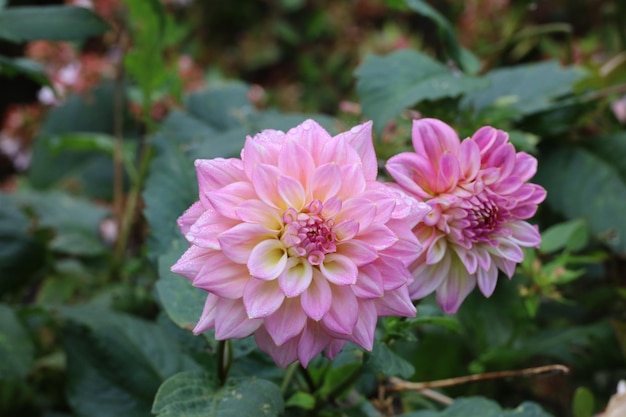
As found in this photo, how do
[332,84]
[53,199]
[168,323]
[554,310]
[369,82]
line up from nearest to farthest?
[168,323], [369,82], [554,310], [53,199], [332,84]

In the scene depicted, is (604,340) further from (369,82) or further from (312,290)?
(312,290)

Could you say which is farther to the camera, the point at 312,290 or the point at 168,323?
the point at 168,323

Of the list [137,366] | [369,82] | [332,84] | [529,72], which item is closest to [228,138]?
[369,82]

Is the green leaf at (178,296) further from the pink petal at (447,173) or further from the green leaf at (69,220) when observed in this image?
the green leaf at (69,220)

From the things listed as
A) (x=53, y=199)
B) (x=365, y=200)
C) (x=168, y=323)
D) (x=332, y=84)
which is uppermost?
(x=365, y=200)

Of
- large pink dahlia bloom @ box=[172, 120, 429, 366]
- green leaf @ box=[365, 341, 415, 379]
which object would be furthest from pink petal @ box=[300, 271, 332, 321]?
green leaf @ box=[365, 341, 415, 379]

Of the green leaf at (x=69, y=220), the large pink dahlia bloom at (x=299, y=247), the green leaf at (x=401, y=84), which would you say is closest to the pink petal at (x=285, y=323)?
the large pink dahlia bloom at (x=299, y=247)

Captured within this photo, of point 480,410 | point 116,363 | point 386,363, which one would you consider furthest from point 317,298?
point 116,363
